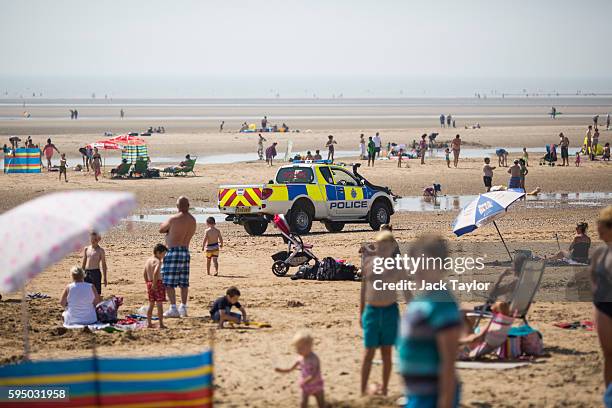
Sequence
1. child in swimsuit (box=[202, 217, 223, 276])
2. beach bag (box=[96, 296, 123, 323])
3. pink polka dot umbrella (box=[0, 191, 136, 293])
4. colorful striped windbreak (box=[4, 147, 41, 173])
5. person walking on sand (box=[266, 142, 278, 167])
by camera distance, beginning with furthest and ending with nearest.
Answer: person walking on sand (box=[266, 142, 278, 167]) → colorful striped windbreak (box=[4, 147, 41, 173]) → child in swimsuit (box=[202, 217, 223, 276]) → beach bag (box=[96, 296, 123, 323]) → pink polka dot umbrella (box=[0, 191, 136, 293])

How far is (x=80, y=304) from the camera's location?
13.7 meters

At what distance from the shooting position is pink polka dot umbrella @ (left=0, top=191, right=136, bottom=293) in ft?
28.0

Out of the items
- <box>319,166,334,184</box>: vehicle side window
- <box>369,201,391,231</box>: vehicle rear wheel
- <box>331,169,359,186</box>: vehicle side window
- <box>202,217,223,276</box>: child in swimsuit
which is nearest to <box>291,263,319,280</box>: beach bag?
<box>202,217,223,276</box>: child in swimsuit

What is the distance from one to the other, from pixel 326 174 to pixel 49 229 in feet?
53.2

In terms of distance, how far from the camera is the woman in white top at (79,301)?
13617 millimetres

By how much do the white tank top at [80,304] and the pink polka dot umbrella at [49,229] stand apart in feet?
14.6

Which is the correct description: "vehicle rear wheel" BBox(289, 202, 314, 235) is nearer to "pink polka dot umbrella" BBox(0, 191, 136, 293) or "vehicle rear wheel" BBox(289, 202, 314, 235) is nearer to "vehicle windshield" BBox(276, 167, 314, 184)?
"vehicle windshield" BBox(276, 167, 314, 184)

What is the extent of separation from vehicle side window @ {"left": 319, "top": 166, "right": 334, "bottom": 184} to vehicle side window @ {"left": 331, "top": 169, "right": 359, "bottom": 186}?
0.55 ft

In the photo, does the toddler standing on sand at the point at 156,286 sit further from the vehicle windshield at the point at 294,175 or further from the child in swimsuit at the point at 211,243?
the vehicle windshield at the point at 294,175

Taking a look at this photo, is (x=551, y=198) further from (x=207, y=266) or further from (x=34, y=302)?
(x=34, y=302)

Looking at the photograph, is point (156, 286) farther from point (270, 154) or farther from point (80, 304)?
point (270, 154)

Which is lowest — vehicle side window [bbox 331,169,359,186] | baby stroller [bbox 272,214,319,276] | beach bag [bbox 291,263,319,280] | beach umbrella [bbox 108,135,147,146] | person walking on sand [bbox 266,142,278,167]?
beach bag [bbox 291,263,319,280]

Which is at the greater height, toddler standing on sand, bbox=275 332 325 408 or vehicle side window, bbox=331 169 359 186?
vehicle side window, bbox=331 169 359 186

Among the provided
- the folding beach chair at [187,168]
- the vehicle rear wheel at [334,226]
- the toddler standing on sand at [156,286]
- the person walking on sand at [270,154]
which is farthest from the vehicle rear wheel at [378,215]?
the person walking on sand at [270,154]
